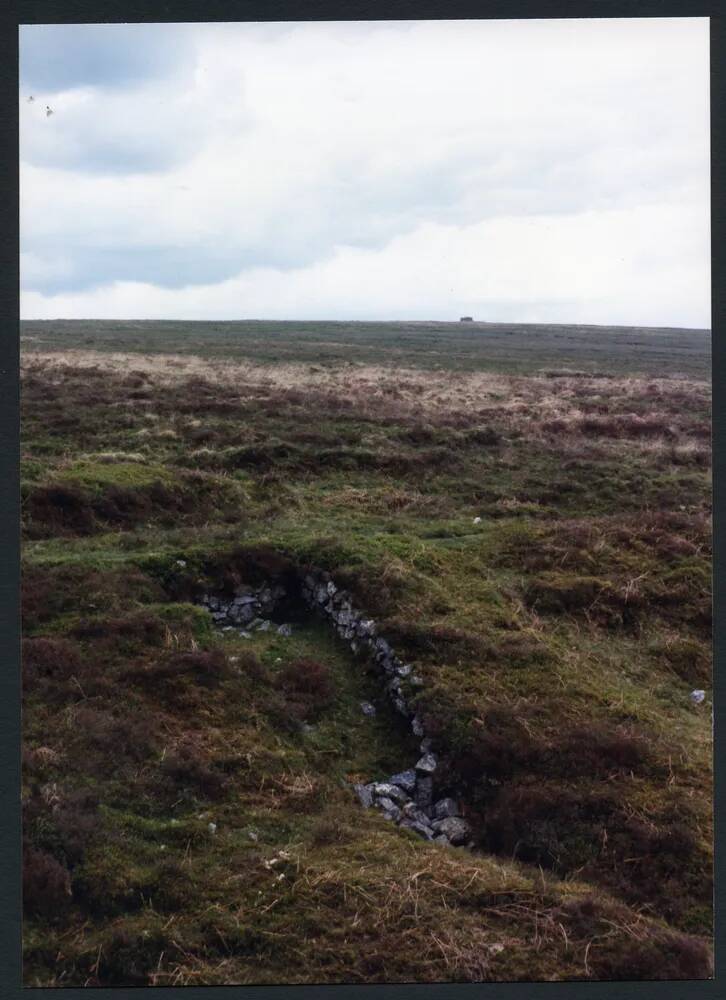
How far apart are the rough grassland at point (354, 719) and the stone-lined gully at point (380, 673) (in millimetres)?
228

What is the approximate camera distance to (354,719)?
10.1m

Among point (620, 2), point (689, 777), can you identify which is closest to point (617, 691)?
point (689, 777)

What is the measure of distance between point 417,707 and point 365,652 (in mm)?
1626

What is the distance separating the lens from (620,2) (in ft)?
23.9

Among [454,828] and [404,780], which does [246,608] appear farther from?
[454,828]

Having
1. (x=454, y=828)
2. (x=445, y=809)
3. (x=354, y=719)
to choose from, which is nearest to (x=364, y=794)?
(x=445, y=809)

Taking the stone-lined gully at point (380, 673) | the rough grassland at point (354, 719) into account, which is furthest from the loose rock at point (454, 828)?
the rough grassland at point (354, 719)

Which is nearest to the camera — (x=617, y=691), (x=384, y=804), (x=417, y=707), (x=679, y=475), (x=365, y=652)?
(x=384, y=804)

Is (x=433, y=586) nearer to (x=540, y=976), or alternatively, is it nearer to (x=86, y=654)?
(x=86, y=654)

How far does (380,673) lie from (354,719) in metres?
0.93

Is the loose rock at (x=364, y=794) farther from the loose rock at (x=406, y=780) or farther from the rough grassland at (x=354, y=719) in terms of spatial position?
the loose rock at (x=406, y=780)

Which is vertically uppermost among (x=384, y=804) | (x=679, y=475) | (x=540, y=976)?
(x=679, y=475)

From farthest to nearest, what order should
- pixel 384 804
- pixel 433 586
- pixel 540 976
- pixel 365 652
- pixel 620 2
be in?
pixel 433 586 → pixel 365 652 → pixel 384 804 → pixel 620 2 → pixel 540 976

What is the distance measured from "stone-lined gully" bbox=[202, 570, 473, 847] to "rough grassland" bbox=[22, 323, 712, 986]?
0.23 meters
